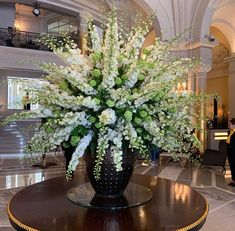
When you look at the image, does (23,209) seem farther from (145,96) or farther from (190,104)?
(190,104)

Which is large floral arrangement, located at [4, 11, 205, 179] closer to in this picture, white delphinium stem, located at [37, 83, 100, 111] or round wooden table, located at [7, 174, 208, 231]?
white delphinium stem, located at [37, 83, 100, 111]

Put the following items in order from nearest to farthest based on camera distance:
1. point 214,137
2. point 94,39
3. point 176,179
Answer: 1. point 94,39
2. point 176,179
3. point 214,137

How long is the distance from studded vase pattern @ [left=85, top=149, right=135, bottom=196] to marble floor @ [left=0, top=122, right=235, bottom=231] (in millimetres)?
1763

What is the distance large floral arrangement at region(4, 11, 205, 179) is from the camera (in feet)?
6.23

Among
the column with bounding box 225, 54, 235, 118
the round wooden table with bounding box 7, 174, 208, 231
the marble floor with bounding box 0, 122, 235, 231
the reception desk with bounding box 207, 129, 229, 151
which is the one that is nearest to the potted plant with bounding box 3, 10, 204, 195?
the round wooden table with bounding box 7, 174, 208, 231

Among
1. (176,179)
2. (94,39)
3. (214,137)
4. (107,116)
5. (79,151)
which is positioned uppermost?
(94,39)

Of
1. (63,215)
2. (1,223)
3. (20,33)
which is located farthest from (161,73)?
(20,33)

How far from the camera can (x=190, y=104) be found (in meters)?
2.16

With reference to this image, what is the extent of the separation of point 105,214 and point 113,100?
0.74 m

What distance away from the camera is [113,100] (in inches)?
75.9

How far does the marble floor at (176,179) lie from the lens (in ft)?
14.4

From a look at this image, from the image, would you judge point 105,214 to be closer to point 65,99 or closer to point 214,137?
point 65,99

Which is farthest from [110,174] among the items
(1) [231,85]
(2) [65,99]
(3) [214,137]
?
(1) [231,85]

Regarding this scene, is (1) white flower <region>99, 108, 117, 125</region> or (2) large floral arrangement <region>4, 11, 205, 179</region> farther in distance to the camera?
(2) large floral arrangement <region>4, 11, 205, 179</region>
